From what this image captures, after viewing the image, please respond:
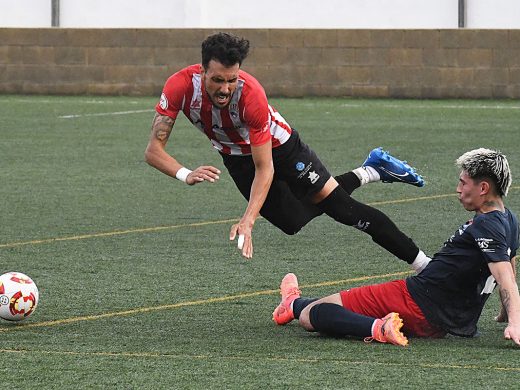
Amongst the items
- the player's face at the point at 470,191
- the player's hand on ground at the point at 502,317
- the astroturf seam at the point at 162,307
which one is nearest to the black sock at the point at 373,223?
the astroturf seam at the point at 162,307

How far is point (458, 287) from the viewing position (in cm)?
666

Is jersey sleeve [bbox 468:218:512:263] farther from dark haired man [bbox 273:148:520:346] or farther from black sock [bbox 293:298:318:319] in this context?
black sock [bbox 293:298:318:319]

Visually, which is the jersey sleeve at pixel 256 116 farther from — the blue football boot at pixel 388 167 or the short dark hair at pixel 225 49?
the blue football boot at pixel 388 167

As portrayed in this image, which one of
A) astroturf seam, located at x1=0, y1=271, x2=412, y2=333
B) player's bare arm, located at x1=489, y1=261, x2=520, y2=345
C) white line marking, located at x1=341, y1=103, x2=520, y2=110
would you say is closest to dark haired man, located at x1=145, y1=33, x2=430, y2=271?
astroturf seam, located at x1=0, y1=271, x2=412, y2=333

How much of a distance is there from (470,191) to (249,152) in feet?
5.64

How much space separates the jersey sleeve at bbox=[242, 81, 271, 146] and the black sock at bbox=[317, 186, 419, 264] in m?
0.99

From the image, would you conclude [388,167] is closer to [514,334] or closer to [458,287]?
[458,287]

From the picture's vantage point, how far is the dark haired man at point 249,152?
275 inches

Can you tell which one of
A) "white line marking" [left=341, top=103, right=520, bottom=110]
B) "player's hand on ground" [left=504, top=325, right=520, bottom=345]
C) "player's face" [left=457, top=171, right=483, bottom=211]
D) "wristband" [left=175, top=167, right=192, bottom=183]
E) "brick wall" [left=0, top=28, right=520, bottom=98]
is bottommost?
"white line marking" [left=341, top=103, right=520, bottom=110]

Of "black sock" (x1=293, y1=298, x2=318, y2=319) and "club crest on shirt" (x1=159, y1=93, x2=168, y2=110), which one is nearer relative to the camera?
"black sock" (x1=293, y1=298, x2=318, y2=319)

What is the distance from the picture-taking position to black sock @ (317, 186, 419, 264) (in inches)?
311

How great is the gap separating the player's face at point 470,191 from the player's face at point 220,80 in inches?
51.7

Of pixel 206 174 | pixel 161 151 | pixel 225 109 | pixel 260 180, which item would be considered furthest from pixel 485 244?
pixel 161 151

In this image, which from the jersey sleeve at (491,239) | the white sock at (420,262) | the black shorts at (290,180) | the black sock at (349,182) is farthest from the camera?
the black sock at (349,182)
